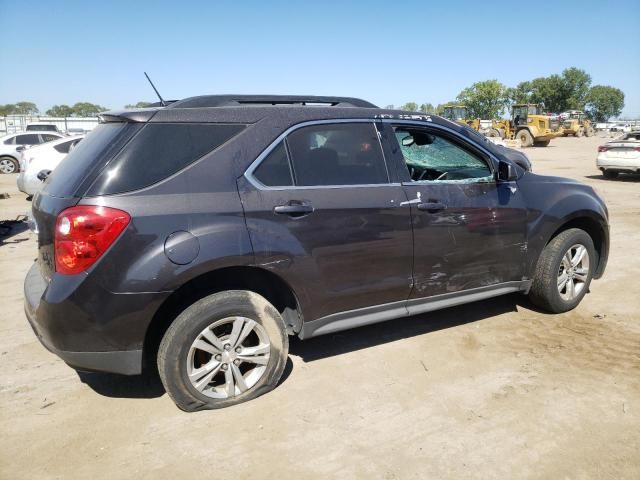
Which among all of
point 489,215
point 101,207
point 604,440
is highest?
point 101,207

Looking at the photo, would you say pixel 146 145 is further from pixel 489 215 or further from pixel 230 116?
pixel 489 215

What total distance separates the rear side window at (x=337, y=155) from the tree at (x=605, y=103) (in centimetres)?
11452

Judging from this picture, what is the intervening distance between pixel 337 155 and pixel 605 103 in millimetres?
122432

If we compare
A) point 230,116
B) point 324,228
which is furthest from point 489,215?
point 230,116

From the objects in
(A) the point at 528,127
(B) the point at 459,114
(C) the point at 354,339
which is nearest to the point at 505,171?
(C) the point at 354,339

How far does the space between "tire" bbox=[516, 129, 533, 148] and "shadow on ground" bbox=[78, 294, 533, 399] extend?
3149 centimetres

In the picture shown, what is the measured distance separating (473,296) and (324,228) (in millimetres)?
1509

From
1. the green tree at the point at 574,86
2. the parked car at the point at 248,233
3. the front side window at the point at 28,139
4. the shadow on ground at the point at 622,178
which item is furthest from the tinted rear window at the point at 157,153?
the green tree at the point at 574,86

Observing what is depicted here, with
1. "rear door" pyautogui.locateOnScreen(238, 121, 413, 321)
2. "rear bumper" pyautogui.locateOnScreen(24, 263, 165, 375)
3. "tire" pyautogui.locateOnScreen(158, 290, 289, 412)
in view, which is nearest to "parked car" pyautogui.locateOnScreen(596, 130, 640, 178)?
"rear door" pyautogui.locateOnScreen(238, 121, 413, 321)

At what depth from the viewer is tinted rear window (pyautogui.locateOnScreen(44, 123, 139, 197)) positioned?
274 centimetres

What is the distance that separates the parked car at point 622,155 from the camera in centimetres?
1447

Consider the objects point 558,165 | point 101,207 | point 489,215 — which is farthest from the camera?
point 558,165

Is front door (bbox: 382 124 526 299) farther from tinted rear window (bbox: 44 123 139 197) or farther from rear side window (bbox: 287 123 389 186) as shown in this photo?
tinted rear window (bbox: 44 123 139 197)

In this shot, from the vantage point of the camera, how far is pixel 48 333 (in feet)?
8.81
